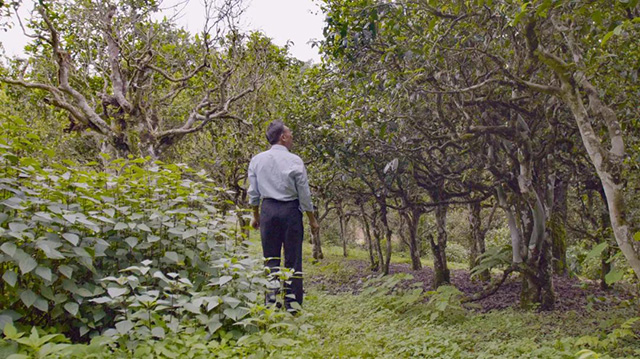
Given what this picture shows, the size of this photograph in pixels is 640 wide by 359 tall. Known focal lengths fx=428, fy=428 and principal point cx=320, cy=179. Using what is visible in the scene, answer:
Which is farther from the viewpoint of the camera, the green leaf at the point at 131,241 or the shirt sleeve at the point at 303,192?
the shirt sleeve at the point at 303,192

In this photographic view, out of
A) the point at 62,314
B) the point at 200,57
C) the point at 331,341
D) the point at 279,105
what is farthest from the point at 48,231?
the point at 200,57

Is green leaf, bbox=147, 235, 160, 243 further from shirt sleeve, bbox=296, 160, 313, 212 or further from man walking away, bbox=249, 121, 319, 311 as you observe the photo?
shirt sleeve, bbox=296, 160, 313, 212

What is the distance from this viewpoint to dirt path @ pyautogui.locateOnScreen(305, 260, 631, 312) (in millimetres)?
7578

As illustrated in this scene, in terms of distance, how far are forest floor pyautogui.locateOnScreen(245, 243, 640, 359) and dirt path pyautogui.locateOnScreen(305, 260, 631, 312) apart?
0.11 feet

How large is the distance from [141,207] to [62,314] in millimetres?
1287

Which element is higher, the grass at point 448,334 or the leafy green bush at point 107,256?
the leafy green bush at point 107,256

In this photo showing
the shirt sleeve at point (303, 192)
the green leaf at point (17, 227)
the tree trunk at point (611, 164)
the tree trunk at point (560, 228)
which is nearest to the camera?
the green leaf at point (17, 227)

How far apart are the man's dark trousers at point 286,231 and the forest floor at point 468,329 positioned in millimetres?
682

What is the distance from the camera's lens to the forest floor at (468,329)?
482 centimetres

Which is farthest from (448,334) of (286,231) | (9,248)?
(9,248)

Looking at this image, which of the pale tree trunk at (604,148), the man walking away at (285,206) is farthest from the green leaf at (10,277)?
the pale tree trunk at (604,148)

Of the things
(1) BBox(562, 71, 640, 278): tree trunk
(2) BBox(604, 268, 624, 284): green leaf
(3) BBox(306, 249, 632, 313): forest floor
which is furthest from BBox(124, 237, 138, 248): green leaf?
(3) BBox(306, 249, 632, 313): forest floor

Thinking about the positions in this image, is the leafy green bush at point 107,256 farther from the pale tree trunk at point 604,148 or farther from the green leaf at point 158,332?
the pale tree trunk at point 604,148

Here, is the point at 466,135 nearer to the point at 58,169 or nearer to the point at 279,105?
the point at 58,169
